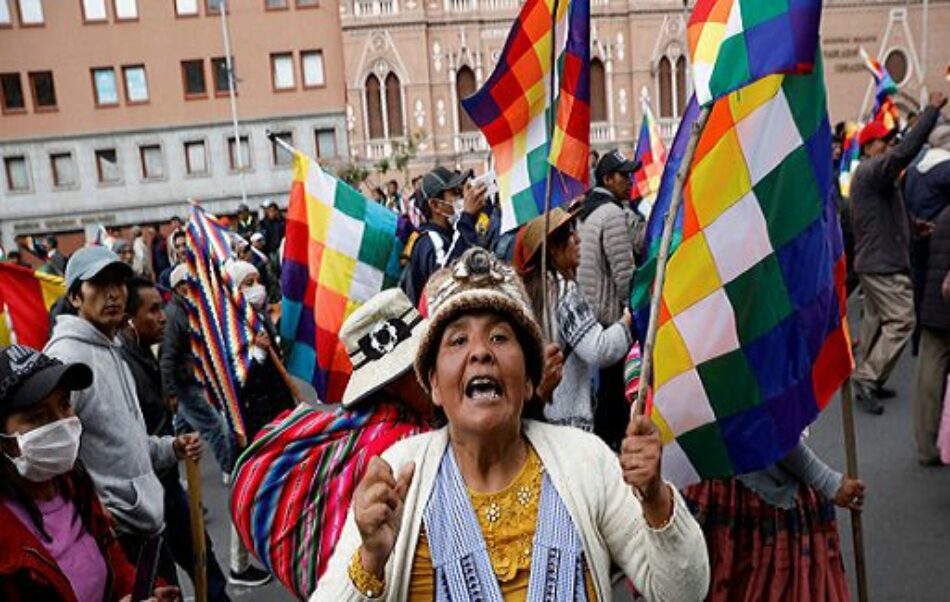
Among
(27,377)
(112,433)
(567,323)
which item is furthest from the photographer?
(567,323)

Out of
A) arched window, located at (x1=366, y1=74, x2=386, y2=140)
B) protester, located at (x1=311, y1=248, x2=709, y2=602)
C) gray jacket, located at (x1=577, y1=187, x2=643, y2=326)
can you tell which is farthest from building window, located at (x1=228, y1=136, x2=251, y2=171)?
protester, located at (x1=311, y1=248, x2=709, y2=602)

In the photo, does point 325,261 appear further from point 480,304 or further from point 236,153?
point 236,153

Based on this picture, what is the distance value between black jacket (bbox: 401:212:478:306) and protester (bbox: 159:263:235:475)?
5.04 ft

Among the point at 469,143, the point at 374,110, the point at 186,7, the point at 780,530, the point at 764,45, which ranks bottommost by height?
the point at 780,530

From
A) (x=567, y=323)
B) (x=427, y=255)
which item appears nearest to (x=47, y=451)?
(x=567, y=323)

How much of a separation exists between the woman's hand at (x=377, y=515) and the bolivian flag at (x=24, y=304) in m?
3.47

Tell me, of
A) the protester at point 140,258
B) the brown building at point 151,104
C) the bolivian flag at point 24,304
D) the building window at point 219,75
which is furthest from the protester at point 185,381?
the building window at point 219,75

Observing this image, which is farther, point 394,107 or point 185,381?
point 394,107

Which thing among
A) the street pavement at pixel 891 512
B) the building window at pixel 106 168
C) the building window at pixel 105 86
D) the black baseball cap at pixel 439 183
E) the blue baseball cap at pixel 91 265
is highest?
the building window at pixel 105 86

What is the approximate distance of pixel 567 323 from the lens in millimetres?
3881

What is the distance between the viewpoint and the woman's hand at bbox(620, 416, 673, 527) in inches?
65.1

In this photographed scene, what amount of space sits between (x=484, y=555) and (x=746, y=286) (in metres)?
1.16

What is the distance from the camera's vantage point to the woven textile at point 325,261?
13.8 ft

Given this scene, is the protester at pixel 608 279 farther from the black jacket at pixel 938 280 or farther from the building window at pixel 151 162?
Result: the building window at pixel 151 162
